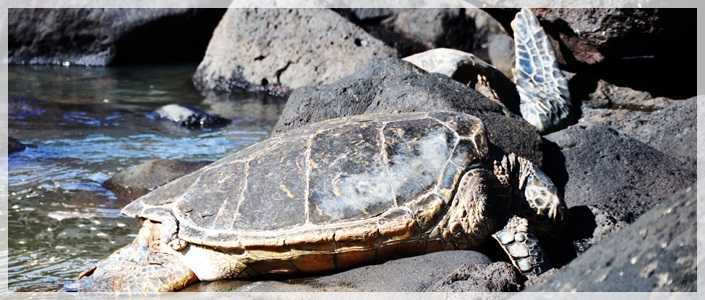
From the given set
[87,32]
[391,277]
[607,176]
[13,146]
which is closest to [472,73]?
[607,176]

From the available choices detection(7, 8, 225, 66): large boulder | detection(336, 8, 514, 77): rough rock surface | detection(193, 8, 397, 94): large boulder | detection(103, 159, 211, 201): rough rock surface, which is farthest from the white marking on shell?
detection(7, 8, 225, 66): large boulder

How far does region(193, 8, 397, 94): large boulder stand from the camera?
39.8ft

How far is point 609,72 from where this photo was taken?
8.57 meters

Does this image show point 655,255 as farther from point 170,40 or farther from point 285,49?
point 170,40

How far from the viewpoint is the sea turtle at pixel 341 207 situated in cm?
480

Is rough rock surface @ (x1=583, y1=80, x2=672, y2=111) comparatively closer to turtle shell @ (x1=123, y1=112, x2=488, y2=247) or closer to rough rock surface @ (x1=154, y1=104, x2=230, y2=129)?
turtle shell @ (x1=123, y1=112, x2=488, y2=247)

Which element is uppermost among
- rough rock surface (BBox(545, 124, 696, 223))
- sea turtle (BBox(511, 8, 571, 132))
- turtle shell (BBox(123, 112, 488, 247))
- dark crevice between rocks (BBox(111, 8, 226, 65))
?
turtle shell (BBox(123, 112, 488, 247))

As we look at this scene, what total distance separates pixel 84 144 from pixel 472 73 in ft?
12.4

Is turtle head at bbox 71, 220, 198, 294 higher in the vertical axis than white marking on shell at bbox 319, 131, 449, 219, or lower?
lower

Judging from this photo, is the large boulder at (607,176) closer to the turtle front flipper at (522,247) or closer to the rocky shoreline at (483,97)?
the rocky shoreline at (483,97)

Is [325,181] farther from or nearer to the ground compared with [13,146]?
farther from the ground

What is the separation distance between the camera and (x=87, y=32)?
14.8m

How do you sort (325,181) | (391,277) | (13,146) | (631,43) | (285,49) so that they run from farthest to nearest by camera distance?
1. (285,49)
2. (13,146)
3. (631,43)
4. (325,181)
5. (391,277)

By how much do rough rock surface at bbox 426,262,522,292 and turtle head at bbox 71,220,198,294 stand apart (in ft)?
4.16
